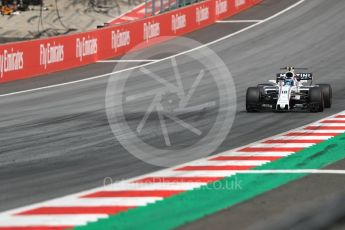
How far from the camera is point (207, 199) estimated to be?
980cm

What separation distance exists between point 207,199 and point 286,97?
441 inches

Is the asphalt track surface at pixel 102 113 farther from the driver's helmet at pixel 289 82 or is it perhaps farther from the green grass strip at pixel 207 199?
the driver's helmet at pixel 289 82

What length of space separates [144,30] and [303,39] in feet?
25.7

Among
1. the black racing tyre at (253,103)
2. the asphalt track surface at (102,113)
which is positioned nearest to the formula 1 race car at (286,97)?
the black racing tyre at (253,103)

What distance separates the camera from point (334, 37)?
132 feet

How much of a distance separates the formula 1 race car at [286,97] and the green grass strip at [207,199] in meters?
7.33

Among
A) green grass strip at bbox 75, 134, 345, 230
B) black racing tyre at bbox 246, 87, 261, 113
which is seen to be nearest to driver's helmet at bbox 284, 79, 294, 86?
black racing tyre at bbox 246, 87, 261, 113

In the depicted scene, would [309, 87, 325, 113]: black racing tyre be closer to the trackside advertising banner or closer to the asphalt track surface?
the asphalt track surface

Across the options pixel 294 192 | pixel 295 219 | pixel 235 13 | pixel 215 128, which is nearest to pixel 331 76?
pixel 215 128

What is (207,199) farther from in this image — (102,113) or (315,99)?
(315,99)

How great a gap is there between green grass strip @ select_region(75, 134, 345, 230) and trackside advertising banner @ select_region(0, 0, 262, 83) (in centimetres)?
1783

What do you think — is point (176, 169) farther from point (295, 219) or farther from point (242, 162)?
point (295, 219)

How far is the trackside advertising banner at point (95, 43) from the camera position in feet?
98.0

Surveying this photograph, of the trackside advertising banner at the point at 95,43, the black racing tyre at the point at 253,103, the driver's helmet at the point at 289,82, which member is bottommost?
A: the black racing tyre at the point at 253,103
